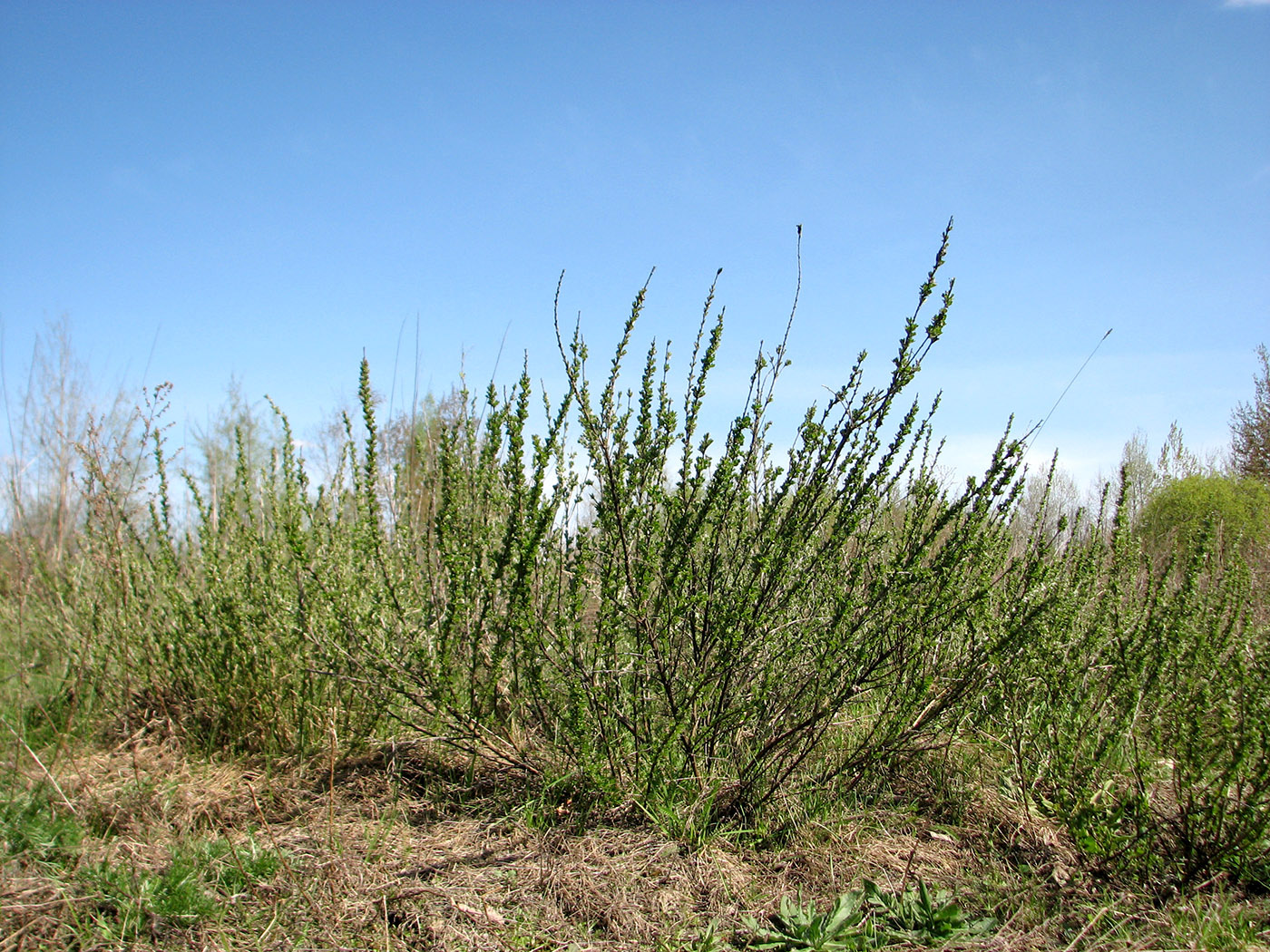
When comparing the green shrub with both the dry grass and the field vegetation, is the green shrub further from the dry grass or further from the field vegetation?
the dry grass

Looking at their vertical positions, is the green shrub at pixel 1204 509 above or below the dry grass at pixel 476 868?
above

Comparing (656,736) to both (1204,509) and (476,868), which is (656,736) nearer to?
(476,868)

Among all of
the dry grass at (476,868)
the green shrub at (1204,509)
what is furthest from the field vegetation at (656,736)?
the green shrub at (1204,509)

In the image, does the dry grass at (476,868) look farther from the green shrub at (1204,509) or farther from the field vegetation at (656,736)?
the green shrub at (1204,509)

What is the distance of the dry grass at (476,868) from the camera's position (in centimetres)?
200

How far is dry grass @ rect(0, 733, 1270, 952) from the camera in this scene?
200cm

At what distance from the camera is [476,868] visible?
7.67 feet

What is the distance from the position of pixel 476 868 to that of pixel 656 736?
28.5 inches

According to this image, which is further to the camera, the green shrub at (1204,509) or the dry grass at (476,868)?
the green shrub at (1204,509)

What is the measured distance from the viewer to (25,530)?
506 centimetres

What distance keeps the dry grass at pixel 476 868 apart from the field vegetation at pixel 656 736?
13 millimetres

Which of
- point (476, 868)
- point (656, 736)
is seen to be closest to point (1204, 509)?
point (656, 736)

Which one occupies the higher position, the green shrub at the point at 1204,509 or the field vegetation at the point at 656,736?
the green shrub at the point at 1204,509

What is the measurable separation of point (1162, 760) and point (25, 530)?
22.1 feet
